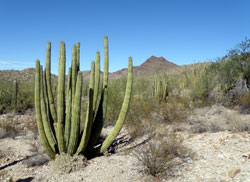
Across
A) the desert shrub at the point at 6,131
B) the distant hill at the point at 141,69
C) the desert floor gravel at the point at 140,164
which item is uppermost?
the distant hill at the point at 141,69

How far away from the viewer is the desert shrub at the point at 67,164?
4.07 metres

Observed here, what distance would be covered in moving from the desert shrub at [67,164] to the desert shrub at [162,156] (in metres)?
1.16

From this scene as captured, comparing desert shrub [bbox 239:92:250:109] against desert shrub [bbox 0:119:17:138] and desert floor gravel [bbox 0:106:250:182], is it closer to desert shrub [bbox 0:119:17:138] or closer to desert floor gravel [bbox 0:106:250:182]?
desert floor gravel [bbox 0:106:250:182]

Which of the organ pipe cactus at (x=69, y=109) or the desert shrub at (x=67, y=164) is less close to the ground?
the organ pipe cactus at (x=69, y=109)

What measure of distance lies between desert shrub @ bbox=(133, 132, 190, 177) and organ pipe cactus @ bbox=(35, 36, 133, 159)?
933mm

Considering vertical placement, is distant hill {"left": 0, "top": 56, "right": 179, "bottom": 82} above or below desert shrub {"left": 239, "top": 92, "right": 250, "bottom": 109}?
above

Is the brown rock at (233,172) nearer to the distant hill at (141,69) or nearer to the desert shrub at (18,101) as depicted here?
the desert shrub at (18,101)

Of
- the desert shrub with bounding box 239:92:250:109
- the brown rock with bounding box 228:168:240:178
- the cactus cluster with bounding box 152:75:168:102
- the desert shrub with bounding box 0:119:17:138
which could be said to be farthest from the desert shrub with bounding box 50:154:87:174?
the desert shrub with bounding box 239:92:250:109

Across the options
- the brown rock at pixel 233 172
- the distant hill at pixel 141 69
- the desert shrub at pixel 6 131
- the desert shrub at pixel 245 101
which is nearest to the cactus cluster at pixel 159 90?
the desert shrub at pixel 245 101

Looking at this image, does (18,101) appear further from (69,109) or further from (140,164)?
(140,164)

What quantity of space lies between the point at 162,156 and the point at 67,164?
1874mm

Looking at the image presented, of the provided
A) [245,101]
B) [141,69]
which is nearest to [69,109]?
[245,101]

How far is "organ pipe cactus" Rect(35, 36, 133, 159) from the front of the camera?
4.09m

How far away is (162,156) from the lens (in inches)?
156
